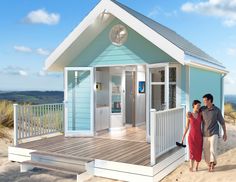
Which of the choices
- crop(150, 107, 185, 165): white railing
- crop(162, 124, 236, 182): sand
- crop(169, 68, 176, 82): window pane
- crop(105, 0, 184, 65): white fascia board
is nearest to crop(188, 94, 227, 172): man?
crop(162, 124, 236, 182): sand

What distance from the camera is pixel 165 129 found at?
622 cm

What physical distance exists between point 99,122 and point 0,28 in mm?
11109

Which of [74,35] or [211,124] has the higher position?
[74,35]

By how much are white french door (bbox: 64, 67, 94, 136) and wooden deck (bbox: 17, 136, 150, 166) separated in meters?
0.56

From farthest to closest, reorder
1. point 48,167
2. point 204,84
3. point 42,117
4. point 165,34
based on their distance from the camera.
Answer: point 42,117 → point 204,84 → point 165,34 → point 48,167

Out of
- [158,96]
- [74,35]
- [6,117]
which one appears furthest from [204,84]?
[6,117]

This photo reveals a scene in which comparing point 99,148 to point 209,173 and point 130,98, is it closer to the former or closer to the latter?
point 209,173

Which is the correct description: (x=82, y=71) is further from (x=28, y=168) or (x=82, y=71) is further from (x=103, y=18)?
(x=28, y=168)

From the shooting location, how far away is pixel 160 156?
20.2 ft

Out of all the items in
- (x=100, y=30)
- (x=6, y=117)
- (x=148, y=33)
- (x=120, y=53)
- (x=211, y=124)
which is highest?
(x=100, y=30)

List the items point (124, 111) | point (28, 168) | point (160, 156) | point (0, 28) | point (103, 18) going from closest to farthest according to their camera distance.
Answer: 1. point (160, 156)
2. point (28, 168)
3. point (103, 18)
4. point (124, 111)
5. point (0, 28)

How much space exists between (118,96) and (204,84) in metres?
3.26

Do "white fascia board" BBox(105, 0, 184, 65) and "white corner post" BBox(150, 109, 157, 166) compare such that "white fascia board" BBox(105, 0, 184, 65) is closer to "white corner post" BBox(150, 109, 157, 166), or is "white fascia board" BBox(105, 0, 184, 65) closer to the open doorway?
"white corner post" BBox(150, 109, 157, 166)

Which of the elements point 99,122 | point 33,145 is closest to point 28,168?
point 33,145
